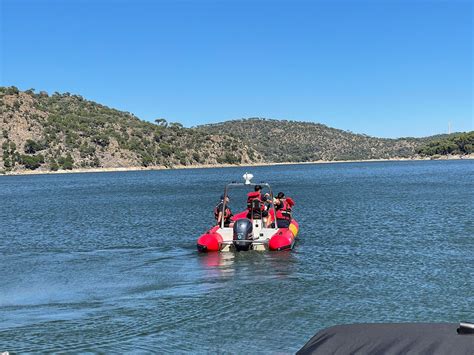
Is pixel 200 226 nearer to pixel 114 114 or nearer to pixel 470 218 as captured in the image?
pixel 470 218

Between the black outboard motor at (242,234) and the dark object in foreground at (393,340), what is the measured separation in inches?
591

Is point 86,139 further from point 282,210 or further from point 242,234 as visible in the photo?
point 242,234

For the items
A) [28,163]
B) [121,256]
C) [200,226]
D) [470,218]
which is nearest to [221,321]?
[121,256]

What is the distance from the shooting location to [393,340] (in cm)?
409

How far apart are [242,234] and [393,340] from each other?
15.4 metres

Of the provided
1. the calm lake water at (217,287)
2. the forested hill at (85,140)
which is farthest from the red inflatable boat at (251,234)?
the forested hill at (85,140)

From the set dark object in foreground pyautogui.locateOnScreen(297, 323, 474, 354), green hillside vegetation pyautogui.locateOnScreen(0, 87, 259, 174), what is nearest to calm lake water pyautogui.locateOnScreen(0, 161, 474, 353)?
dark object in foreground pyautogui.locateOnScreen(297, 323, 474, 354)

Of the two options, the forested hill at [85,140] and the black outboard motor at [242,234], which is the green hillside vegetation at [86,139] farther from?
the black outboard motor at [242,234]

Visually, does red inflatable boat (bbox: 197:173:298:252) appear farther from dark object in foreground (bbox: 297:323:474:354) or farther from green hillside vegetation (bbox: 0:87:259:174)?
green hillside vegetation (bbox: 0:87:259:174)

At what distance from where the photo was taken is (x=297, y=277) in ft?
54.0

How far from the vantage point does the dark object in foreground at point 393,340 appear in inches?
153

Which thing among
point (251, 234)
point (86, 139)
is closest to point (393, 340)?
point (251, 234)

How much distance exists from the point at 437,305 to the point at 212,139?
184 metres

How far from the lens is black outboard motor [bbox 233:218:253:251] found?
1947cm
